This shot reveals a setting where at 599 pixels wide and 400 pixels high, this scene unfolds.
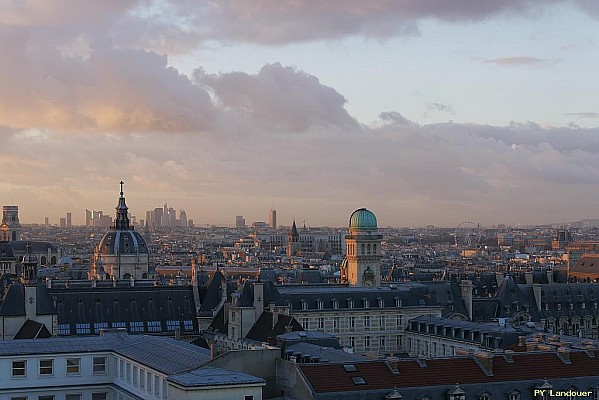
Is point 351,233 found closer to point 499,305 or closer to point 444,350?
point 499,305

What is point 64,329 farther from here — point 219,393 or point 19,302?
point 219,393

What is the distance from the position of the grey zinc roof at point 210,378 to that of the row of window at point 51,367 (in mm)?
13505

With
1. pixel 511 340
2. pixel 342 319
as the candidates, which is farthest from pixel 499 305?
pixel 511 340

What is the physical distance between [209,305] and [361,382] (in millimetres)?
47452

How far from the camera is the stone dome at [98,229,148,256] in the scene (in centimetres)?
16112

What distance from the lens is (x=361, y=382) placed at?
5606 centimetres

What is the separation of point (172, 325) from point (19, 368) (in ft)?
121

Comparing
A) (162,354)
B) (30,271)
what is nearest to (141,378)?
(162,354)

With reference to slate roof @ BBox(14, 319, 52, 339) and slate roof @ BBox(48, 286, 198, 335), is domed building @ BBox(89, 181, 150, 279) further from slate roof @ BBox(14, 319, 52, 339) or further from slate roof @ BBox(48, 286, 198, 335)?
slate roof @ BBox(14, 319, 52, 339)

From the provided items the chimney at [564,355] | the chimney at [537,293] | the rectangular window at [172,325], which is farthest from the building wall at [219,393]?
the chimney at [537,293]

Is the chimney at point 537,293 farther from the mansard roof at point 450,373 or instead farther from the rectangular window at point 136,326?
the mansard roof at point 450,373

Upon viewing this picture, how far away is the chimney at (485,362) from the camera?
59.1m

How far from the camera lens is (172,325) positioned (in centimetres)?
10125

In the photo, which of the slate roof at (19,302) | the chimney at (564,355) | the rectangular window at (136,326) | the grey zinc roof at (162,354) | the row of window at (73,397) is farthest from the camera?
the rectangular window at (136,326)
